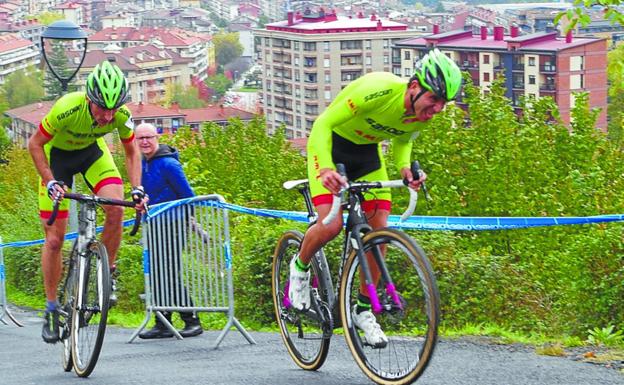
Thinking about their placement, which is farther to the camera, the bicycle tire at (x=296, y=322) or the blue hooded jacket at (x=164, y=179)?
the blue hooded jacket at (x=164, y=179)

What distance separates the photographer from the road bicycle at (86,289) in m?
8.16

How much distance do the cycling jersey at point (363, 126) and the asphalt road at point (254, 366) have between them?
1166mm

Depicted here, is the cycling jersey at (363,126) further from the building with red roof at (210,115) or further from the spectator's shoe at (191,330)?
the building with red roof at (210,115)

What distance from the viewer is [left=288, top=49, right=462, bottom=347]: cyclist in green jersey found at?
22.1 feet

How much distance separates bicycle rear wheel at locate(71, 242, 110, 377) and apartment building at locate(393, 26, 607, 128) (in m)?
155

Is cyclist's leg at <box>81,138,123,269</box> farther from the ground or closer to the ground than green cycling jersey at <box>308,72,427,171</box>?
closer to the ground

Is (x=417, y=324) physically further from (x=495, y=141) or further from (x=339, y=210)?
(x=495, y=141)

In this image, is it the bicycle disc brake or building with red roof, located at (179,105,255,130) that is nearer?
the bicycle disc brake

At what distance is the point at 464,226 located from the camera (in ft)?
A: 32.0

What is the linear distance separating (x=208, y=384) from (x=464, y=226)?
2.85 m

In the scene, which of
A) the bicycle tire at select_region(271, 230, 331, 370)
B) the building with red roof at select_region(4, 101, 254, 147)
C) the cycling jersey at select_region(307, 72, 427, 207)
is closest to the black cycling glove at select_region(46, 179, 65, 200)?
the bicycle tire at select_region(271, 230, 331, 370)

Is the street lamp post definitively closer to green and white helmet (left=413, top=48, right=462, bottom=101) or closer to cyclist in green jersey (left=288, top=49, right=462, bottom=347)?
cyclist in green jersey (left=288, top=49, right=462, bottom=347)

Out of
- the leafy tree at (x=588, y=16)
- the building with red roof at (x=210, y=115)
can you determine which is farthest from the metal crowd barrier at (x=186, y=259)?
the building with red roof at (x=210, y=115)

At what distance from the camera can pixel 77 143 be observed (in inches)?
352
